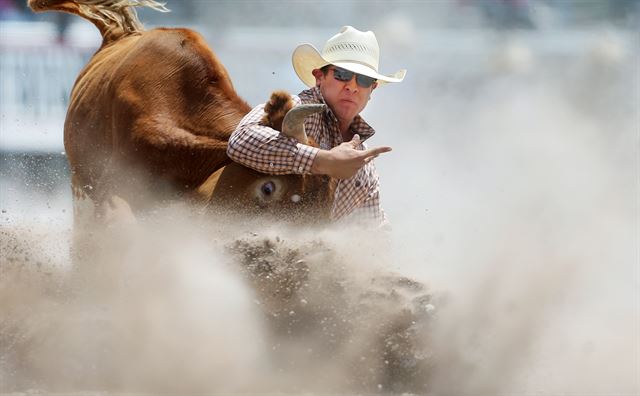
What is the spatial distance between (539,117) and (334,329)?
18.5ft

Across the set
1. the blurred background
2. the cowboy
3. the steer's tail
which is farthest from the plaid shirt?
the steer's tail

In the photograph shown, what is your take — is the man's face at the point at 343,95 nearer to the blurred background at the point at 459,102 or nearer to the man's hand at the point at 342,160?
the man's hand at the point at 342,160

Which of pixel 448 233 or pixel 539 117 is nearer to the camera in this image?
pixel 448 233

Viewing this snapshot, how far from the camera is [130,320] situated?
4.58 metres

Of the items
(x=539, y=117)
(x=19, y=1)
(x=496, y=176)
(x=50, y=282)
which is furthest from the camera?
(x=19, y=1)

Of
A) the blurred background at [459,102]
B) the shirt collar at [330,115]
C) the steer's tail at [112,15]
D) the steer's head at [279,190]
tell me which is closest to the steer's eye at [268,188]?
the steer's head at [279,190]

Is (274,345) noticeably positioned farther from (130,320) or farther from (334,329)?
(130,320)

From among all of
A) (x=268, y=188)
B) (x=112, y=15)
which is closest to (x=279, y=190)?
(x=268, y=188)

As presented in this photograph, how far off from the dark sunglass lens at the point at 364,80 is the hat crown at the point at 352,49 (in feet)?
0.27

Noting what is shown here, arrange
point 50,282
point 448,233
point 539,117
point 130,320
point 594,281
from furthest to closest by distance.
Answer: point 539,117, point 448,233, point 594,281, point 50,282, point 130,320

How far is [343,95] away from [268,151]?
60 centimetres

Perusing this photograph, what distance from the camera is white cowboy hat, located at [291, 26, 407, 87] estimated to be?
5012mm

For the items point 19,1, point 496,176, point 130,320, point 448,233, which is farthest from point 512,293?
point 19,1

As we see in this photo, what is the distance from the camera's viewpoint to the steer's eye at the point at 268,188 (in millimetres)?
4648
